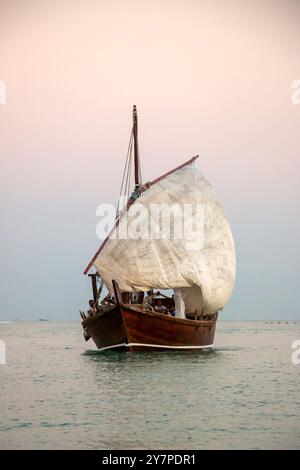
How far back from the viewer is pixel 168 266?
46.0 metres

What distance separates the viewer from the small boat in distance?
4250cm

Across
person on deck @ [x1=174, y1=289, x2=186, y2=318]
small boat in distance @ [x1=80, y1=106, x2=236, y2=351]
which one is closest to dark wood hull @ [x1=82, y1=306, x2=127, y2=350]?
small boat in distance @ [x1=80, y1=106, x2=236, y2=351]

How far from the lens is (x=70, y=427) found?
21.2m

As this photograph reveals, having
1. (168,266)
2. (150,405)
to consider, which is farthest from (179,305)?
(150,405)

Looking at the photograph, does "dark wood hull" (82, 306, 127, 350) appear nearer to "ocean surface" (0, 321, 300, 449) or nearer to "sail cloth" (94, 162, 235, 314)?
"ocean surface" (0, 321, 300, 449)

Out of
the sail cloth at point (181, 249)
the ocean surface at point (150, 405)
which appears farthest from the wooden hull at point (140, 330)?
the sail cloth at point (181, 249)

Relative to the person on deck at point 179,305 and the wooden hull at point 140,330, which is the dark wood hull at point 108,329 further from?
the person on deck at point 179,305

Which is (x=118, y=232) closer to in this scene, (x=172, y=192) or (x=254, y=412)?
(x=172, y=192)

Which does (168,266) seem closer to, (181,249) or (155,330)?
(181,249)

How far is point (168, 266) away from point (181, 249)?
1.46 metres

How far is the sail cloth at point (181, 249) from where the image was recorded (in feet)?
149

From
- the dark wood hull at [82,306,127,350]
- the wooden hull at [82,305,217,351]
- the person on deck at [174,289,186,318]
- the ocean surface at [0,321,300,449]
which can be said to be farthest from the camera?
the person on deck at [174,289,186,318]

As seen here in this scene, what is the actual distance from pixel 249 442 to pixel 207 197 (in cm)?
3151
